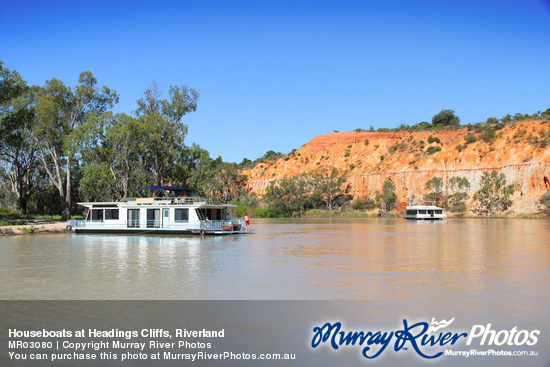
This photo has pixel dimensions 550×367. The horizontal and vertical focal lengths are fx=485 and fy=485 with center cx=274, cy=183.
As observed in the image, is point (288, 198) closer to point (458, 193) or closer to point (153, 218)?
point (458, 193)

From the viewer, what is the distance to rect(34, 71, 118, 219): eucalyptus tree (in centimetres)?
4738

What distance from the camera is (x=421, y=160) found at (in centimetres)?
9369

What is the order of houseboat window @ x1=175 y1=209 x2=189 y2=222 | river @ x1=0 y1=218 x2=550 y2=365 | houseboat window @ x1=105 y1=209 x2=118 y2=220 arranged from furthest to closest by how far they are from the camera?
houseboat window @ x1=105 y1=209 x2=118 y2=220, houseboat window @ x1=175 y1=209 x2=189 y2=222, river @ x1=0 y1=218 x2=550 y2=365

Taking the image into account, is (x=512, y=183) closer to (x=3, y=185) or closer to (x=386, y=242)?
(x=386, y=242)

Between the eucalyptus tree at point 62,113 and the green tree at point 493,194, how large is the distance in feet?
180

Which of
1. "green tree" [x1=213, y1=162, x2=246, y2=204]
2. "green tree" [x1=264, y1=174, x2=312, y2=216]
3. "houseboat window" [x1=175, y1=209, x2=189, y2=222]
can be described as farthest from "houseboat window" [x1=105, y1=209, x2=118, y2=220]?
"green tree" [x1=213, y1=162, x2=246, y2=204]

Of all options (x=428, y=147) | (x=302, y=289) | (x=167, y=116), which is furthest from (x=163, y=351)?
(x=428, y=147)

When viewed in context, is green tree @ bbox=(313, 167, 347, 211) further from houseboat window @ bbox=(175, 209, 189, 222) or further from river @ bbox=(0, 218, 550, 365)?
river @ bbox=(0, 218, 550, 365)

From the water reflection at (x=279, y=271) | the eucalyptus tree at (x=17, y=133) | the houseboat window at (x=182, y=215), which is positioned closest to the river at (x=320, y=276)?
the water reflection at (x=279, y=271)

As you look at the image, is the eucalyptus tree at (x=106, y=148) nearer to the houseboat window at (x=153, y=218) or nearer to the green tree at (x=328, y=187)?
the houseboat window at (x=153, y=218)

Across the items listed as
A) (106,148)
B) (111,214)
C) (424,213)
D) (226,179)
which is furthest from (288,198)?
(111,214)

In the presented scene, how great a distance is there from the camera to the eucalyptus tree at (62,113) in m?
47.4

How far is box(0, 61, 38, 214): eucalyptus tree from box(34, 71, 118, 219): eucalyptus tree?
1.43 meters

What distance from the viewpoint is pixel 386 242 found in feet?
100
